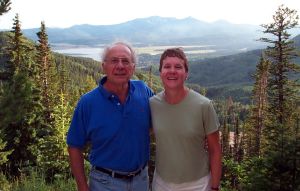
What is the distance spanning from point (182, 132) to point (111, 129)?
2.32ft

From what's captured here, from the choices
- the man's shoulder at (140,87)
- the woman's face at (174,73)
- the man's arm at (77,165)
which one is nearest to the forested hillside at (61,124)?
the man's arm at (77,165)

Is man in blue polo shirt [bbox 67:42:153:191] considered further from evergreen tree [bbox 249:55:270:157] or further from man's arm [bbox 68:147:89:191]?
evergreen tree [bbox 249:55:270:157]

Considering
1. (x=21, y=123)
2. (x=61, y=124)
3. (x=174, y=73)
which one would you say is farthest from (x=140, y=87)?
(x=21, y=123)

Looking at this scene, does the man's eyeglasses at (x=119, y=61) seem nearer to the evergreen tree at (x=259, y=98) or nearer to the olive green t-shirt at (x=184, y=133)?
the olive green t-shirt at (x=184, y=133)

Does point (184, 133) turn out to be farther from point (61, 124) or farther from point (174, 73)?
point (61, 124)

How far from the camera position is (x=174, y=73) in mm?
4129

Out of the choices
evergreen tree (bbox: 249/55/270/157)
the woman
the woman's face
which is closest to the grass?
the woman

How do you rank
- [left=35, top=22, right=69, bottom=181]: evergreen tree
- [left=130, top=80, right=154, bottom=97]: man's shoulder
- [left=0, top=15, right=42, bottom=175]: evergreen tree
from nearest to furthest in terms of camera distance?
[left=130, top=80, right=154, bottom=97]: man's shoulder, [left=35, top=22, right=69, bottom=181]: evergreen tree, [left=0, top=15, right=42, bottom=175]: evergreen tree

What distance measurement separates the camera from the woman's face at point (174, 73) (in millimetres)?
4129

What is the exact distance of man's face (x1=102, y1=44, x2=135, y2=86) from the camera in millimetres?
4227

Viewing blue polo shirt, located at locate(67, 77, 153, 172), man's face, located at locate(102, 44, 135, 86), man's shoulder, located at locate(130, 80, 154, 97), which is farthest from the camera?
man's shoulder, located at locate(130, 80, 154, 97)

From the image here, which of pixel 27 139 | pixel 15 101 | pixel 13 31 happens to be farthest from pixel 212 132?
pixel 13 31

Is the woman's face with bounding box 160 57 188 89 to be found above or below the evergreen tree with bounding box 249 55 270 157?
above

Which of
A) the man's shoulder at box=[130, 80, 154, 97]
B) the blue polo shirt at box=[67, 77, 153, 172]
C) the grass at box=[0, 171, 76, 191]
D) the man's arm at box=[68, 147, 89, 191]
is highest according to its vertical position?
the man's shoulder at box=[130, 80, 154, 97]
